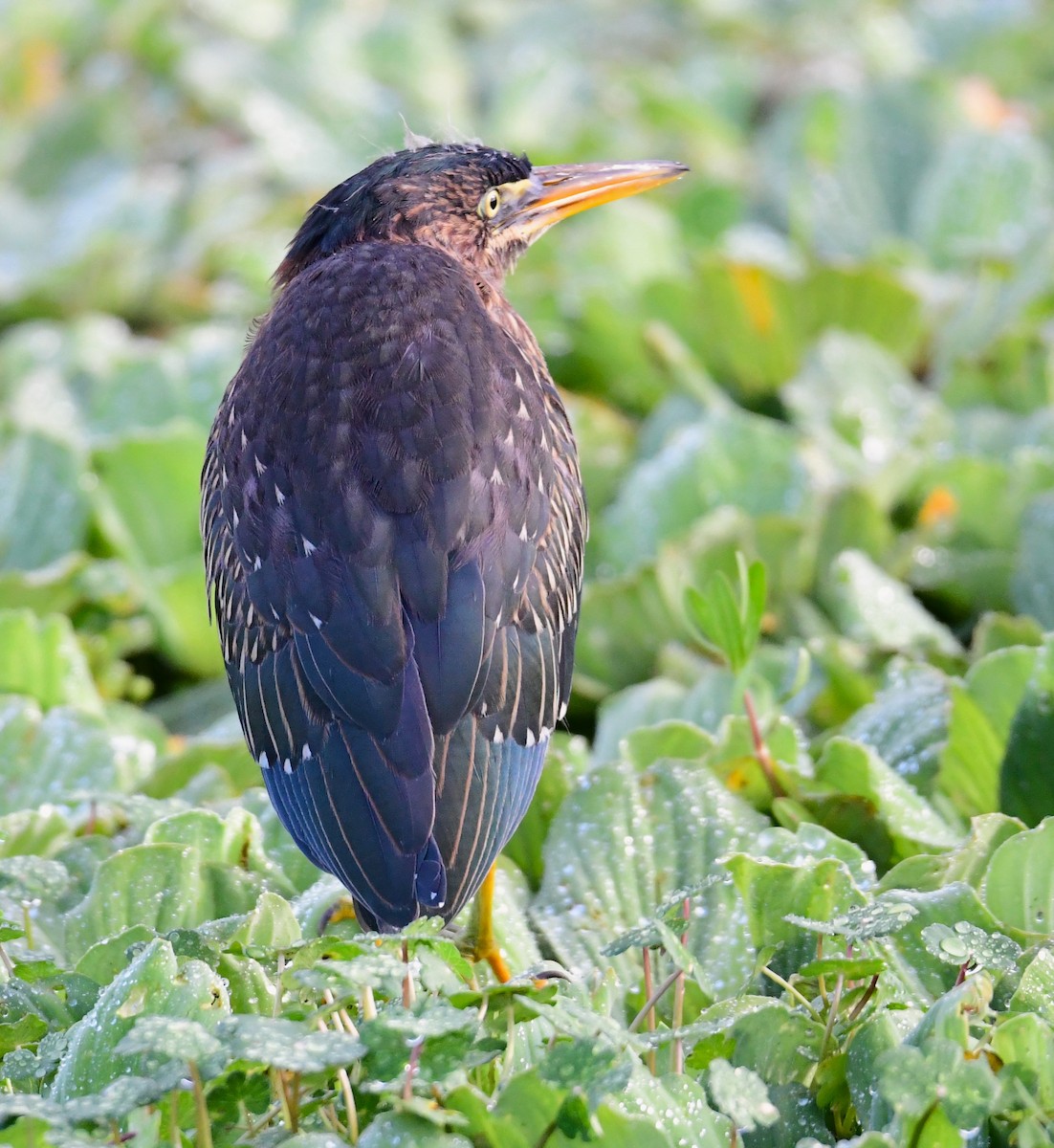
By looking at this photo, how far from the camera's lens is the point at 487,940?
2.72m

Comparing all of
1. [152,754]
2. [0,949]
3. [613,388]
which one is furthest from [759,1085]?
[613,388]

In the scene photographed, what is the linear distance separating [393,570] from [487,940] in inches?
24.5

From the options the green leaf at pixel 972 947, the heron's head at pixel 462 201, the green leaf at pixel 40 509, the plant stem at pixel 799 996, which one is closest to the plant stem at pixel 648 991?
the plant stem at pixel 799 996

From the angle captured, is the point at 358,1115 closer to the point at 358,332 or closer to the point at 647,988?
the point at 647,988

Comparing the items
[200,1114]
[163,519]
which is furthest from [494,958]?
[163,519]

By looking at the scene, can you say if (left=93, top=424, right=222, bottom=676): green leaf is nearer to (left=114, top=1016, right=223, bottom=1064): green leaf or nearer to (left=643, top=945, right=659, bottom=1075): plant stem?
(left=643, top=945, right=659, bottom=1075): plant stem

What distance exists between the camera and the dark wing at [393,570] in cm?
241

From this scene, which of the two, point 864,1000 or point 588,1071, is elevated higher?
point 588,1071

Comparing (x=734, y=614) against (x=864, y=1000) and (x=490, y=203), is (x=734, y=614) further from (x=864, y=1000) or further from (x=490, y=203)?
(x=490, y=203)

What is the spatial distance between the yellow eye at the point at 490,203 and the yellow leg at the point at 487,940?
Answer: 1270mm

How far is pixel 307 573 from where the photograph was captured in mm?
2590

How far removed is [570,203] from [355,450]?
3.03 feet

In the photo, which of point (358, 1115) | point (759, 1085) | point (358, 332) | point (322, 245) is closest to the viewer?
point (759, 1085)

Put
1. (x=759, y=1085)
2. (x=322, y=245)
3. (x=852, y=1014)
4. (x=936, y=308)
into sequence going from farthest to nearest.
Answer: (x=936, y=308)
(x=322, y=245)
(x=852, y=1014)
(x=759, y=1085)
